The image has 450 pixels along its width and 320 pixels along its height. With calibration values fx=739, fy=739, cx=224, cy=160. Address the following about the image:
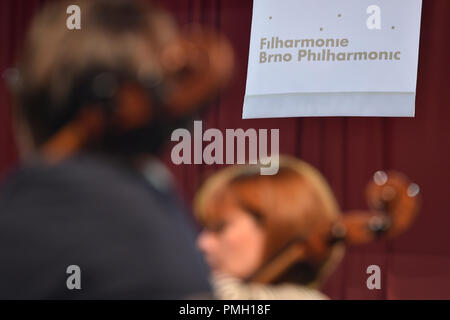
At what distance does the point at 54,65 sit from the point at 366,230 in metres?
0.48

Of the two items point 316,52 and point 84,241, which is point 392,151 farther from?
point 84,241

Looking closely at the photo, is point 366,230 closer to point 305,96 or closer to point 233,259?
point 233,259

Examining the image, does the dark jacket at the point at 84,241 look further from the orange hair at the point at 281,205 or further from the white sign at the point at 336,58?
the white sign at the point at 336,58

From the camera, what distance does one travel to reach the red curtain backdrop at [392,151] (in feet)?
10.7

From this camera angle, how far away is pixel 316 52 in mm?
3193

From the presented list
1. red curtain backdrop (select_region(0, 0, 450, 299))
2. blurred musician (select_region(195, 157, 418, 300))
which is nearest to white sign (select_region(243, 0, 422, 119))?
red curtain backdrop (select_region(0, 0, 450, 299))

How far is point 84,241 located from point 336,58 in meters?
2.78

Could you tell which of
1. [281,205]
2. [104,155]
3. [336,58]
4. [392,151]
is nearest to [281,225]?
[281,205]

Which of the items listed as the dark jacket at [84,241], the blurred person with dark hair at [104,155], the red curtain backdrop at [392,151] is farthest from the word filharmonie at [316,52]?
the dark jacket at [84,241]

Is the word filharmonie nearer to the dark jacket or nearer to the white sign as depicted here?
the white sign

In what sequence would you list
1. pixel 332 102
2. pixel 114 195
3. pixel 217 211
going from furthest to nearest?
pixel 332 102 → pixel 217 211 → pixel 114 195

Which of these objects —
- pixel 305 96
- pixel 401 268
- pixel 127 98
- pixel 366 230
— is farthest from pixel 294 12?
pixel 127 98

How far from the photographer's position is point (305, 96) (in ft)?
10.6

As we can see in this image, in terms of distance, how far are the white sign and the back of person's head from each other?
105 inches
